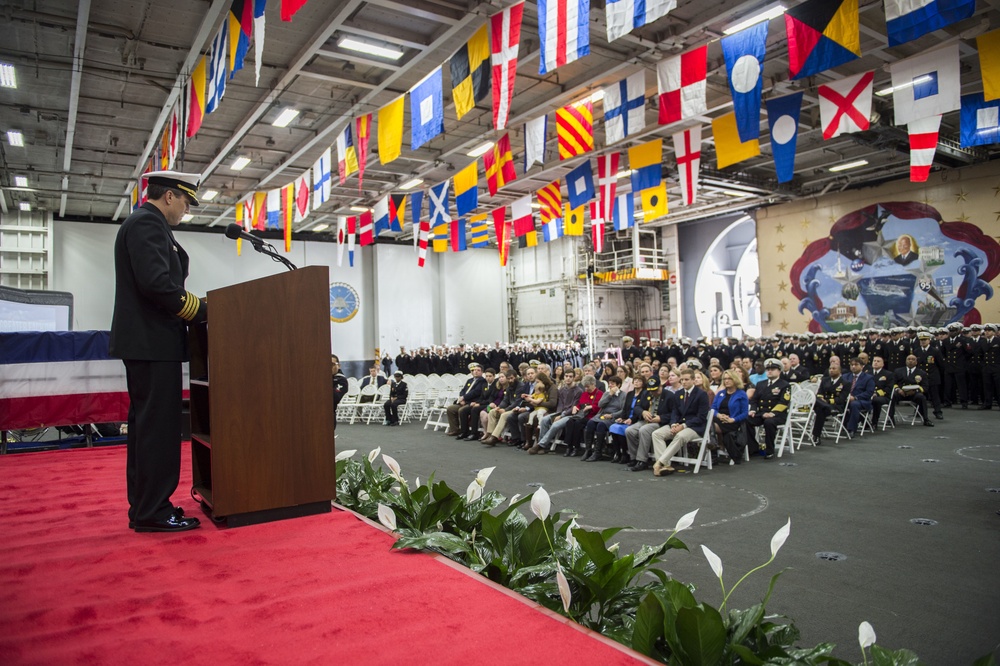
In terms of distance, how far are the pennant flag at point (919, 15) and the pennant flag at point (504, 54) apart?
3549mm

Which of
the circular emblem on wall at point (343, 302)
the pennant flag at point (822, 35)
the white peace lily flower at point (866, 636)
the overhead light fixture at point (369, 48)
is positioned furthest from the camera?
the circular emblem on wall at point (343, 302)

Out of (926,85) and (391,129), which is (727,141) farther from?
(391,129)

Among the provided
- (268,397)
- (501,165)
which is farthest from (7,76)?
(268,397)

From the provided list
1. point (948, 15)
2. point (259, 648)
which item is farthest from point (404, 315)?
point (259, 648)

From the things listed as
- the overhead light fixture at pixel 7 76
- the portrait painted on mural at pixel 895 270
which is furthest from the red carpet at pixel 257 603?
the portrait painted on mural at pixel 895 270

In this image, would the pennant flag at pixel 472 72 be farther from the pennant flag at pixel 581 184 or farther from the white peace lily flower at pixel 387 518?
the white peace lily flower at pixel 387 518

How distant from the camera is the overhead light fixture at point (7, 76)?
33.1ft

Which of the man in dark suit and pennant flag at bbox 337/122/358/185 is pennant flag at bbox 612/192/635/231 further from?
the man in dark suit

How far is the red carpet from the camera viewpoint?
1.46 metres

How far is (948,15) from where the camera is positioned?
4.95 metres

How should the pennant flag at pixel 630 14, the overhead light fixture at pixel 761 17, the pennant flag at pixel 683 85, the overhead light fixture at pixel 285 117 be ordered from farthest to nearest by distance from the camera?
the overhead light fixture at pixel 285 117 → the overhead light fixture at pixel 761 17 → the pennant flag at pixel 683 85 → the pennant flag at pixel 630 14

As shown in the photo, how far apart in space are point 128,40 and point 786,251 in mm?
18901

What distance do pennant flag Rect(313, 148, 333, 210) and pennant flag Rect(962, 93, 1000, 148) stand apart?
10.8 metres

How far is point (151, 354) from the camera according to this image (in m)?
2.55
